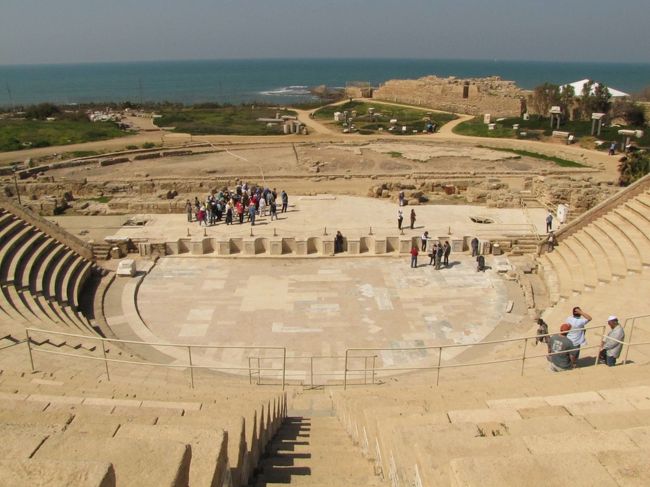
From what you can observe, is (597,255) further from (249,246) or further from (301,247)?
(249,246)

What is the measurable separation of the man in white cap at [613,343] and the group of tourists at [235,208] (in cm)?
1584

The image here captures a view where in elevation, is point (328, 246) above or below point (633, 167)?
below

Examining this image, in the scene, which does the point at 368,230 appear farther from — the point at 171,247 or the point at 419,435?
the point at 419,435

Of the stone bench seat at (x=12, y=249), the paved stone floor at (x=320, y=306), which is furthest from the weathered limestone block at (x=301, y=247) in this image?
the stone bench seat at (x=12, y=249)

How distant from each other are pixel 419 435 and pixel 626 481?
1.69 metres

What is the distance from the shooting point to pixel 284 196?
2477cm

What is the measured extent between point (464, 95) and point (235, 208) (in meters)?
47.2

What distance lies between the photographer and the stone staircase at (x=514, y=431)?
368cm

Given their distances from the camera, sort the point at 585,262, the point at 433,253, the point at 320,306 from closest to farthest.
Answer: the point at 320,306
the point at 585,262
the point at 433,253

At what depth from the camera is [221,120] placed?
190 feet

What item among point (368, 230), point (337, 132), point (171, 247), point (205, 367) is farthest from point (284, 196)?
point (337, 132)

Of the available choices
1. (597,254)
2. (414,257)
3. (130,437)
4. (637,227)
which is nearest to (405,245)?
(414,257)

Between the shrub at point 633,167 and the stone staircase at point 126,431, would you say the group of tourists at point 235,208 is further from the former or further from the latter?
the shrub at point 633,167

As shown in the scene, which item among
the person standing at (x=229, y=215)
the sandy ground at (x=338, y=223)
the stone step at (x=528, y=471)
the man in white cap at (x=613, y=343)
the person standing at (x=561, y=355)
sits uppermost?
the stone step at (x=528, y=471)
